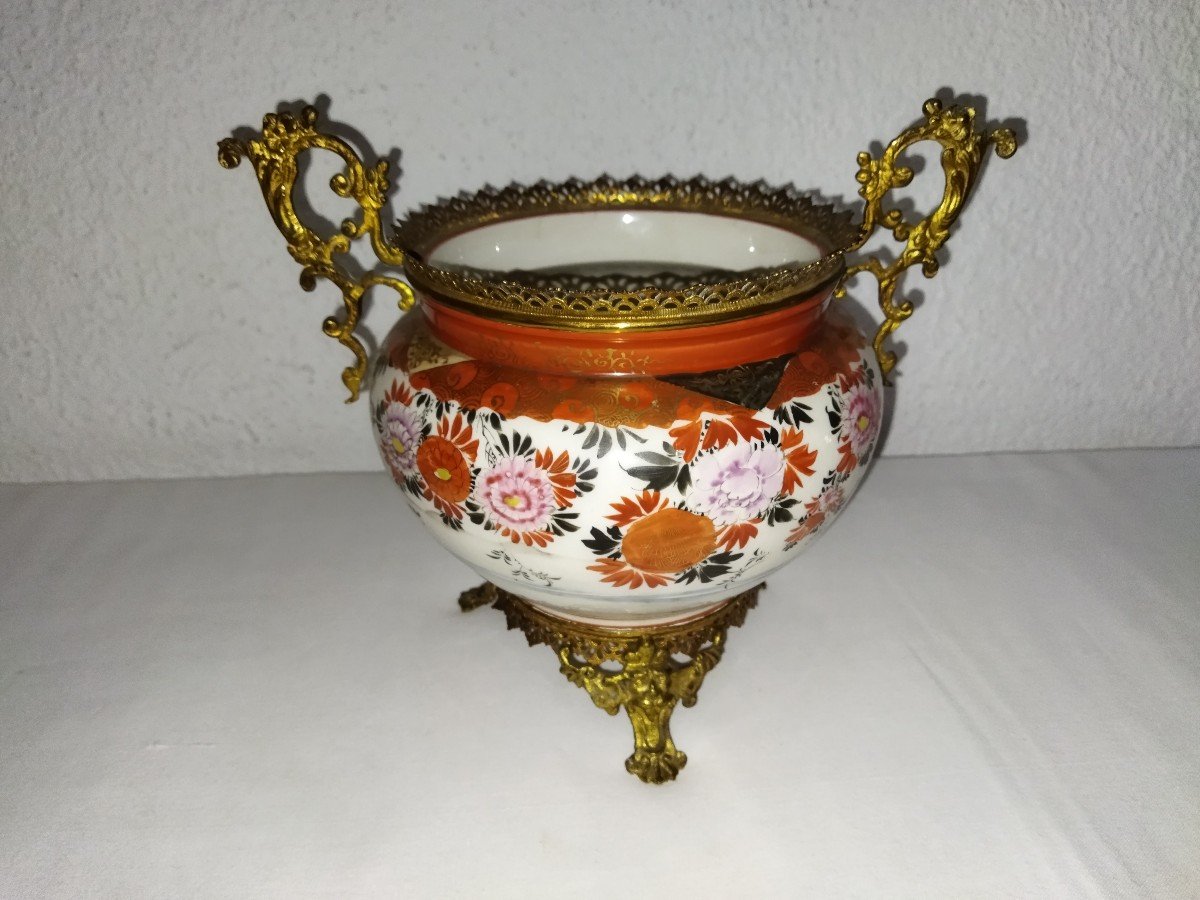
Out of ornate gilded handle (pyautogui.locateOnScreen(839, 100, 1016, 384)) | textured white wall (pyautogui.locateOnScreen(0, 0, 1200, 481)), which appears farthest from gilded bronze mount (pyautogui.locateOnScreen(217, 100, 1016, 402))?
textured white wall (pyautogui.locateOnScreen(0, 0, 1200, 481))

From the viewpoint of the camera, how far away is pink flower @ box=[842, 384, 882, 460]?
2.85ft

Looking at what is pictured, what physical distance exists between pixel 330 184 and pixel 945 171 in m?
0.58

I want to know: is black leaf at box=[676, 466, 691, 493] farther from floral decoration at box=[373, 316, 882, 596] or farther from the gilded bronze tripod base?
the gilded bronze tripod base

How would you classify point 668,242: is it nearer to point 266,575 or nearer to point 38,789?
point 266,575

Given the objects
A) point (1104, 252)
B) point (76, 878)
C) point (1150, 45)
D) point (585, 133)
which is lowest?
point (76, 878)

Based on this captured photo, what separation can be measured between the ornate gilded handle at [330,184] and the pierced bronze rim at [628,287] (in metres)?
0.04

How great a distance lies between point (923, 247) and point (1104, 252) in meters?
0.66

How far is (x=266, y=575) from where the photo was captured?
4.13 feet

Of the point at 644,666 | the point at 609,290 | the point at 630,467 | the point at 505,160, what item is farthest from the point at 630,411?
the point at 505,160

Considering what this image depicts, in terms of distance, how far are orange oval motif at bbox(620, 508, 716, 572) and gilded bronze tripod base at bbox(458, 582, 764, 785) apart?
0.19m

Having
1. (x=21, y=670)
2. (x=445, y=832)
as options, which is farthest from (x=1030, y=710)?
(x=21, y=670)

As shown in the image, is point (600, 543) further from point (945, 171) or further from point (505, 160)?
point (505, 160)

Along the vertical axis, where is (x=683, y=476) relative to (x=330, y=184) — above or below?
below

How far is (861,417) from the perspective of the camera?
882mm
